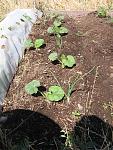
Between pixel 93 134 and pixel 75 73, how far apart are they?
902 mm

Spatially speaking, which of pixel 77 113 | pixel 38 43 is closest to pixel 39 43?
pixel 38 43

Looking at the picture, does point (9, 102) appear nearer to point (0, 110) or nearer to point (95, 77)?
point (0, 110)

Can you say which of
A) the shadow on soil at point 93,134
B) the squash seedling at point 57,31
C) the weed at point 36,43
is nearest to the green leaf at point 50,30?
the squash seedling at point 57,31

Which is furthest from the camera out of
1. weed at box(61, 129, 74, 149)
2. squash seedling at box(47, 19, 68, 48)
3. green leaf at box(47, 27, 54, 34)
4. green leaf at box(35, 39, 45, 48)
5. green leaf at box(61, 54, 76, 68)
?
green leaf at box(47, 27, 54, 34)

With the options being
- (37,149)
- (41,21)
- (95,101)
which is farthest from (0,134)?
(41,21)

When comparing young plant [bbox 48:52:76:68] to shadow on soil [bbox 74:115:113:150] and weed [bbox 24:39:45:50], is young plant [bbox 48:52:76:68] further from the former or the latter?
shadow on soil [bbox 74:115:113:150]

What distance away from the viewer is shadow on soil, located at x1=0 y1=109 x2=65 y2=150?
287cm

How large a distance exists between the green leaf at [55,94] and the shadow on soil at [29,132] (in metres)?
0.20

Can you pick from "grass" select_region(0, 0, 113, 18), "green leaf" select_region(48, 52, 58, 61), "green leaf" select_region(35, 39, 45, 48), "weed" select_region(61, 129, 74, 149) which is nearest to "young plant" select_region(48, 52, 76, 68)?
"green leaf" select_region(48, 52, 58, 61)

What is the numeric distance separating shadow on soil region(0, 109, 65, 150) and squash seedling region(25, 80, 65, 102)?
0.20m

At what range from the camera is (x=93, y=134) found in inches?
116

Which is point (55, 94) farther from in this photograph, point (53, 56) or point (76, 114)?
point (53, 56)

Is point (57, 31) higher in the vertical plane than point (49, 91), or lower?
higher

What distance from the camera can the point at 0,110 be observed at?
3.31m
